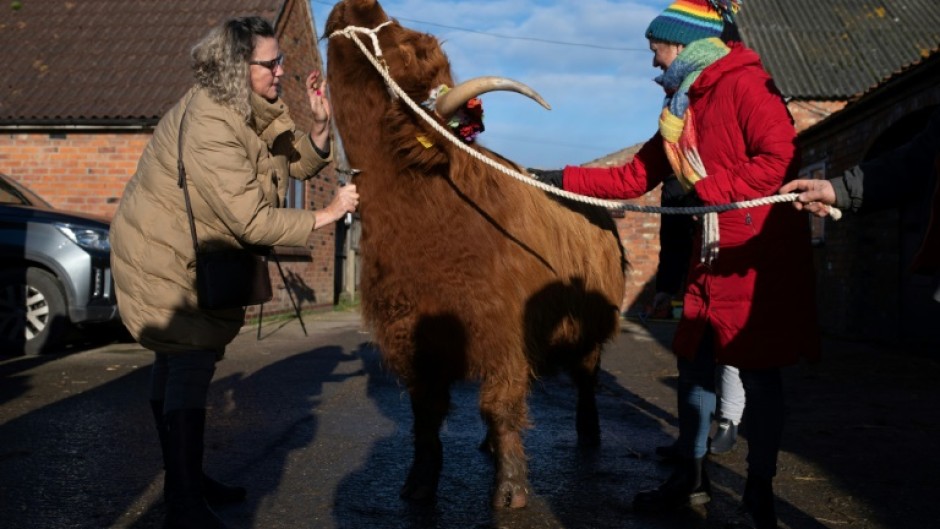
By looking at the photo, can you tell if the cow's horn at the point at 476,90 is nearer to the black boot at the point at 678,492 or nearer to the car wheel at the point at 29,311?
the black boot at the point at 678,492

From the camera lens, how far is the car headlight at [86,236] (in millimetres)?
8727

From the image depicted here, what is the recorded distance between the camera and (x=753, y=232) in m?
3.21

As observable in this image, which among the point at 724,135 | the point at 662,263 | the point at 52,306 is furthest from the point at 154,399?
the point at 52,306

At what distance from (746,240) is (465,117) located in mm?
1301

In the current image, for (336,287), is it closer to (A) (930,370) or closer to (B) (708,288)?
(A) (930,370)

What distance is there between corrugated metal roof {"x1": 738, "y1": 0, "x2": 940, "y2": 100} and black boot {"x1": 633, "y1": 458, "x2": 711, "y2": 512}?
16.0 m

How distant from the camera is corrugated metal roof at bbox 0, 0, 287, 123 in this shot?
13953 mm

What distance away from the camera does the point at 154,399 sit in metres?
3.69

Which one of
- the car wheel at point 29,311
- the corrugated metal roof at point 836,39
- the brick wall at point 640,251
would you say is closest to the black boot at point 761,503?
the car wheel at point 29,311

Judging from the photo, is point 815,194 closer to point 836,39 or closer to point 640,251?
point 640,251

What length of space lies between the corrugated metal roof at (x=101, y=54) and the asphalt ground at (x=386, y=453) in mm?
6911

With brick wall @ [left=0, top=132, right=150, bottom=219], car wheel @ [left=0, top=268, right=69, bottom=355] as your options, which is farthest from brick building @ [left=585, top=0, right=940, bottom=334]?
Answer: brick wall @ [left=0, top=132, right=150, bottom=219]

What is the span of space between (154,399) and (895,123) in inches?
413

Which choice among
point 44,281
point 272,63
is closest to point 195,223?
point 272,63
